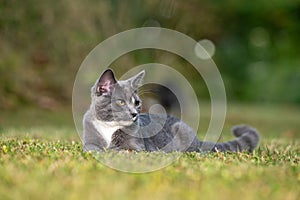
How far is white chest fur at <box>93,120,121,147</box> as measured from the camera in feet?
18.2

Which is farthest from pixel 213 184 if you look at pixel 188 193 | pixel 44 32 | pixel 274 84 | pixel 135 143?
pixel 274 84

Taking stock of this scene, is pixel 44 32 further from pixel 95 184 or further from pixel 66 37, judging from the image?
pixel 95 184

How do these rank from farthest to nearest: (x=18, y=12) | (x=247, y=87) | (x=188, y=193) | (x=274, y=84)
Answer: (x=247, y=87), (x=274, y=84), (x=18, y=12), (x=188, y=193)

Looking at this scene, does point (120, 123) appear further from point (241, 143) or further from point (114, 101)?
point (241, 143)

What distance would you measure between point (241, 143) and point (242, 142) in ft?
0.09

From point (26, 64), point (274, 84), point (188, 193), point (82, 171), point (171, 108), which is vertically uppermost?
point (274, 84)

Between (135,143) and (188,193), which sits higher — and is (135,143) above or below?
above

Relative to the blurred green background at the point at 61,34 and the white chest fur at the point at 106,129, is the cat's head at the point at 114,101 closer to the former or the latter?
the white chest fur at the point at 106,129

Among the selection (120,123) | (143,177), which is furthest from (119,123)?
(143,177)

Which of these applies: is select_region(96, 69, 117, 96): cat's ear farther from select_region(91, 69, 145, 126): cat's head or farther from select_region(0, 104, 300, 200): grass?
select_region(0, 104, 300, 200): grass

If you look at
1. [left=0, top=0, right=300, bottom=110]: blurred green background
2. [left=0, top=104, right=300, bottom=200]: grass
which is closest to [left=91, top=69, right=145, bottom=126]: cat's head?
[left=0, top=104, right=300, bottom=200]: grass

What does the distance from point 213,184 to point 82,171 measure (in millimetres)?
999

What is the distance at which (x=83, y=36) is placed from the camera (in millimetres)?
14367

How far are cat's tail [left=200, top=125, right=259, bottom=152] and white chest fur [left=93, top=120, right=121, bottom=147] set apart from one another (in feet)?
3.75
